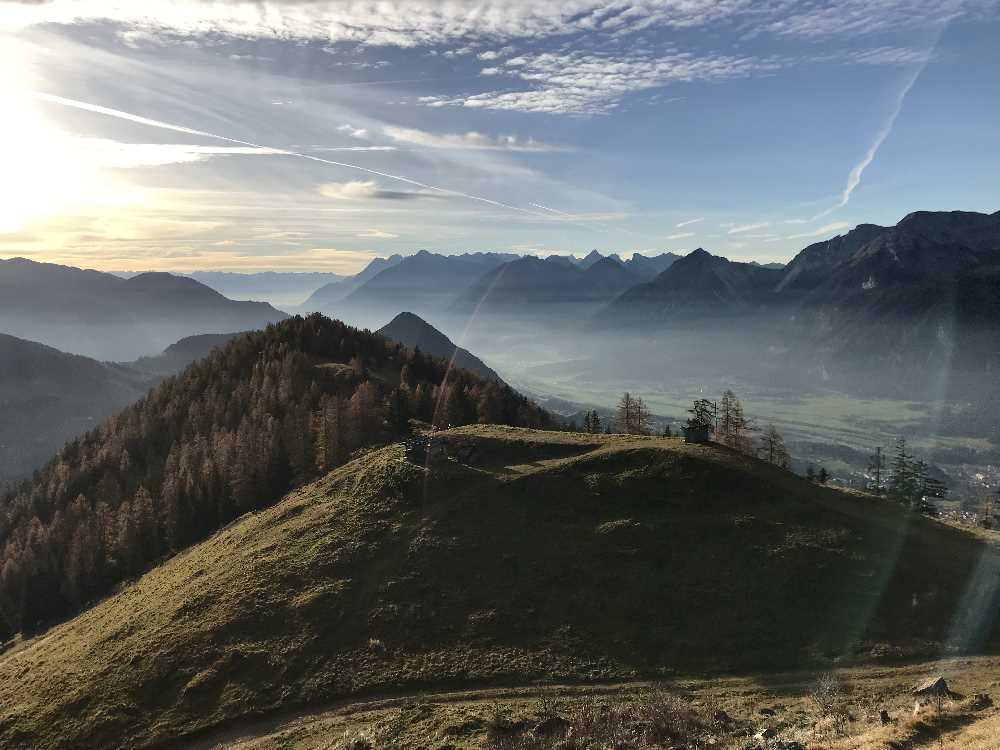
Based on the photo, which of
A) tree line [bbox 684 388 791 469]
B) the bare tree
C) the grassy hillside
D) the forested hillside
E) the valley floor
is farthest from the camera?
the bare tree

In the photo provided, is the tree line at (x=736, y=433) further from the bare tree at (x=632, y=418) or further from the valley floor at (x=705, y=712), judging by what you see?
the valley floor at (x=705, y=712)

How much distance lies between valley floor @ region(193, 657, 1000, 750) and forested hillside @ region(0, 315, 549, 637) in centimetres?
6379

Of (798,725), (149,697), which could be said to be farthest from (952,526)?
(149,697)

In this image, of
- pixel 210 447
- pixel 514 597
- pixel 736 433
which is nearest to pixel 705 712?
pixel 514 597

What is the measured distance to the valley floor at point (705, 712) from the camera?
30.4 m

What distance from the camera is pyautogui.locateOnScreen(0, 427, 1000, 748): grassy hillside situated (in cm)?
4347

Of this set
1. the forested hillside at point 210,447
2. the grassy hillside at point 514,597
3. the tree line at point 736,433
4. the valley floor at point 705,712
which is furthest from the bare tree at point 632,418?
the valley floor at point 705,712

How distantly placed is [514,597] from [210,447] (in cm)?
10210

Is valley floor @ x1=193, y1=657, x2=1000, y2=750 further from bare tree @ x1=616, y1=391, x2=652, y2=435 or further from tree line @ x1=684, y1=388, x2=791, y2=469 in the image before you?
bare tree @ x1=616, y1=391, x2=652, y2=435

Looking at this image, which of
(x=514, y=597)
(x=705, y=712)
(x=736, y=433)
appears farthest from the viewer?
(x=736, y=433)

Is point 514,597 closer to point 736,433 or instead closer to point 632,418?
point 632,418

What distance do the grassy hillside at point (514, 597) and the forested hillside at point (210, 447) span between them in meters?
29.5

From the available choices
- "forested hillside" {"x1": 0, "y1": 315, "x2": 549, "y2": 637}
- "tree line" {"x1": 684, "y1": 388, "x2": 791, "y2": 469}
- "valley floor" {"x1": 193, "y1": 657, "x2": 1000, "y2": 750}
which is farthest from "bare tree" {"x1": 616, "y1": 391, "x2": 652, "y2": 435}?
"valley floor" {"x1": 193, "y1": 657, "x2": 1000, "y2": 750}

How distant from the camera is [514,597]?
51.1 metres
